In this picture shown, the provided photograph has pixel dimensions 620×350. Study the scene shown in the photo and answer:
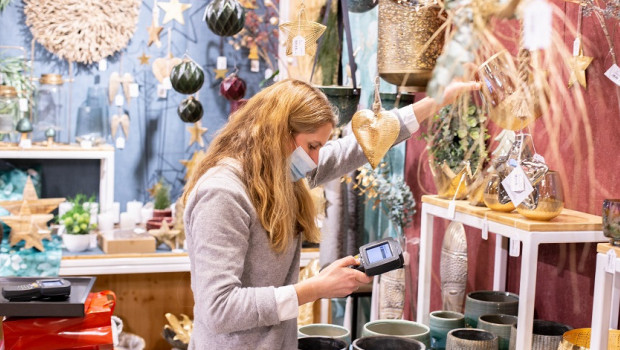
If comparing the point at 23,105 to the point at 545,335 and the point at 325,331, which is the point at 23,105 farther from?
the point at 545,335

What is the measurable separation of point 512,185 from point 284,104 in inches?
24.0

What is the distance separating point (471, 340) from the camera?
1.88 metres

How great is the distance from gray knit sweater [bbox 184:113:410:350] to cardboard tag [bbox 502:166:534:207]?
1.83 feet

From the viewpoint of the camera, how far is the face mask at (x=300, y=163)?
1.61 meters

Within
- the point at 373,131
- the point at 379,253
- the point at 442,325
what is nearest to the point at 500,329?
the point at 442,325

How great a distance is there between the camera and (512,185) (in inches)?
70.1

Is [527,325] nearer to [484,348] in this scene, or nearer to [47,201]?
[484,348]

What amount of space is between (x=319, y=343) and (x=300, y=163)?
494 mm

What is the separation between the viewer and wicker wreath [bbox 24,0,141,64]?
168 inches

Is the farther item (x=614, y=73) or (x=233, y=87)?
(x=233, y=87)

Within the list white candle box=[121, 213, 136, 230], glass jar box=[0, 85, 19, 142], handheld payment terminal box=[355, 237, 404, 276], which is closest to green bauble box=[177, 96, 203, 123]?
white candle box=[121, 213, 136, 230]

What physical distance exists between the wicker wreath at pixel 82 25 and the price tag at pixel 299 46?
8.75 ft

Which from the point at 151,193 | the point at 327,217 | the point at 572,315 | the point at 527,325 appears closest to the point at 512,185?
the point at 527,325

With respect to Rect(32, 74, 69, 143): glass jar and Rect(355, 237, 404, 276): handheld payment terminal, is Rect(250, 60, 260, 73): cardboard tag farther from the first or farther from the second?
Rect(355, 237, 404, 276): handheld payment terminal
